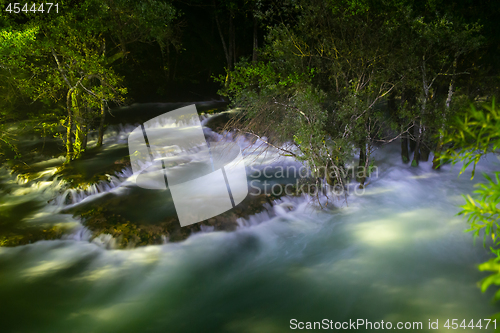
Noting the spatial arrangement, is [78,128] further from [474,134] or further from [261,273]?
[474,134]

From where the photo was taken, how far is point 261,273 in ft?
22.2

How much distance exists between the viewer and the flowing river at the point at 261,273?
561cm

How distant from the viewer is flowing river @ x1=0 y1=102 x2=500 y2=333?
5.61m

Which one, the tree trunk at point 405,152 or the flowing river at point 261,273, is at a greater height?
the tree trunk at point 405,152

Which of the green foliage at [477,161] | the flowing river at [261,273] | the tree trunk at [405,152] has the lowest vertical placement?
the flowing river at [261,273]

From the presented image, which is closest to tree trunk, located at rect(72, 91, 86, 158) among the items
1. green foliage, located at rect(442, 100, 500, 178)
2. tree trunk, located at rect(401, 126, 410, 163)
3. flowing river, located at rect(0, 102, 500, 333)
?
flowing river, located at rect(0, 102, 500, 333)

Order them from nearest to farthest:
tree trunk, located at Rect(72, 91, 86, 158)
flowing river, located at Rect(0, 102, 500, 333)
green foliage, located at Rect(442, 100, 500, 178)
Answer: green foliage, located at Rect(442, 100, 500, 178)
flowing river, located at Rect(0, 102, 500, 333)
tree trunk, located at Rect(72, 91, 86, 158)

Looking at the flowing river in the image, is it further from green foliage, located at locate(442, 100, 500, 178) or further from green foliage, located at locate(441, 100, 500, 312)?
green foliage, located at locate(442, 100, 500, 178)

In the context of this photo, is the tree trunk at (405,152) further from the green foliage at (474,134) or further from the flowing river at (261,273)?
the green foliage at (474,134)

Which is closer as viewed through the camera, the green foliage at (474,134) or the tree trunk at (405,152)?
the green foliage at (474,134)

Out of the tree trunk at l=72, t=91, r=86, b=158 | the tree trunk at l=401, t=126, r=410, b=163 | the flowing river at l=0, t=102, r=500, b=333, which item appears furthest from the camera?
the tree trunk at l=401, t=126, r=410, b=163

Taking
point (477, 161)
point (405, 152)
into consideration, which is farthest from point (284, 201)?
point (477, 161)

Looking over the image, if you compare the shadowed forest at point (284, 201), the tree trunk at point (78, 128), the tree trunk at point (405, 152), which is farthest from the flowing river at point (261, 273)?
the tree trunk at point (78, 128)

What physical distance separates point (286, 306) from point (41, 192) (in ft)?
28.7
